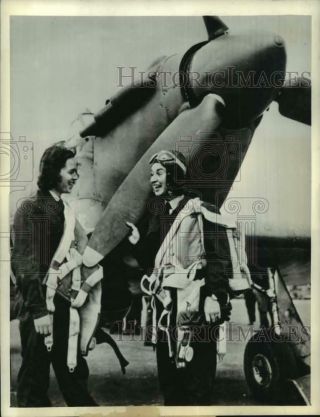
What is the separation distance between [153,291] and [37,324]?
0.89 metres

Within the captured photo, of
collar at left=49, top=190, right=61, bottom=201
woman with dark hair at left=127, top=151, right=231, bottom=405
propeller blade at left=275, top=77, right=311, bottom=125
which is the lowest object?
woman with dark hair at left=127, top=151, right=231, bottom=405

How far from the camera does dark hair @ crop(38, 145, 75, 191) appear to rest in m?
3.70

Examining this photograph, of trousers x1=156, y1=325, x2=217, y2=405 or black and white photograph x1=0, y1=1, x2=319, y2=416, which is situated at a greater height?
black and white photograph x1=0, y1=1, x2=319, y2=416

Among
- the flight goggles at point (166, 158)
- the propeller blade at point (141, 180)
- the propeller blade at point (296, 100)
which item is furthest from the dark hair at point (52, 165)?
the propeller blade at point (296, 100)

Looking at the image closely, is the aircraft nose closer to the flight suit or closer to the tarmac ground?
the flight suit

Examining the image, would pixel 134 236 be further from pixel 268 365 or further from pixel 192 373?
pixel 268 365

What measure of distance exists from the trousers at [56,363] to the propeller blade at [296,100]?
2.19 metres

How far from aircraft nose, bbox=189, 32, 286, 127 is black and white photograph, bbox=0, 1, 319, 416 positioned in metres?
0.01

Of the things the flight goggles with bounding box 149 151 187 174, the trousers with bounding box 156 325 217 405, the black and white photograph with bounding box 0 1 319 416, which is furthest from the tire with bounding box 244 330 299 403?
the flight goggles with bounding box 149 151 187 174

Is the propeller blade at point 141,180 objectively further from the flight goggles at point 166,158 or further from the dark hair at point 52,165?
the dark hair at point 52,165

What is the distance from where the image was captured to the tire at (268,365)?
3.67 m

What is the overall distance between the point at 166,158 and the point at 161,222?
473mm

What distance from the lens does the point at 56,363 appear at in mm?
3680

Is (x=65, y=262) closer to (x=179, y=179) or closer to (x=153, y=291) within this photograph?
(x=153, y=291)
